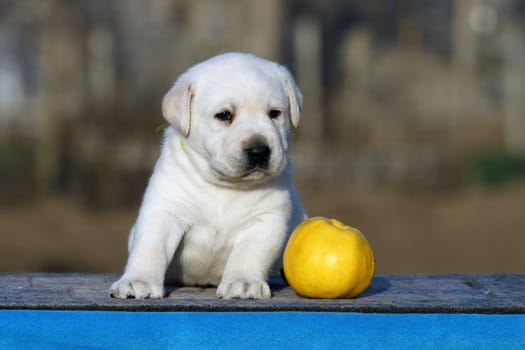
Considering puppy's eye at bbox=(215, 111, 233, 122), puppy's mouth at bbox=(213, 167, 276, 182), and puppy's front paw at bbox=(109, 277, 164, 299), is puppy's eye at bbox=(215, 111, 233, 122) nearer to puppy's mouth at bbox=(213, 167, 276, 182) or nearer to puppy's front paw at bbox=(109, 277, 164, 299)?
puppy's mouth at bbox=(213, 167, 276, 182)

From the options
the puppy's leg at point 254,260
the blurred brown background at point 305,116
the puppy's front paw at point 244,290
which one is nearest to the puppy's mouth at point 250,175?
the puppy's leg at point 254,260

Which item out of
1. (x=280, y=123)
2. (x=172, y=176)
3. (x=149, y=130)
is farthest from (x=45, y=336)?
(x=149, y=130)

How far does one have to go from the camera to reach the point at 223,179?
4.36 m

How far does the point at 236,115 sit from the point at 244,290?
0.86 metres

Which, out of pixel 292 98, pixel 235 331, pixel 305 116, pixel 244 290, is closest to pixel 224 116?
pixel 292 98

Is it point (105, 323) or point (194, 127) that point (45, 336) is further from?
point (194, 127)

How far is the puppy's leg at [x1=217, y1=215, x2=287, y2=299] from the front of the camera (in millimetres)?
3930

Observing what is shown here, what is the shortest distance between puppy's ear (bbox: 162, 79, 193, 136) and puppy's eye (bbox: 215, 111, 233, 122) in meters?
0.19

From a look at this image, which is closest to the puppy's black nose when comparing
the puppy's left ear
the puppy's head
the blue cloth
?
the puppy's head

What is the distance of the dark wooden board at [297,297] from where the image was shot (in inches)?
140

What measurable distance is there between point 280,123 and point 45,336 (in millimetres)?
1559

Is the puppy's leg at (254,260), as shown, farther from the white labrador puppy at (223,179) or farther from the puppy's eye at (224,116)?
the puppy's eye at (224,116)

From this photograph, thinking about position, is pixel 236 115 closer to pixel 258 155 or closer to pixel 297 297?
pixel 258 155

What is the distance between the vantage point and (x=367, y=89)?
16.9m
